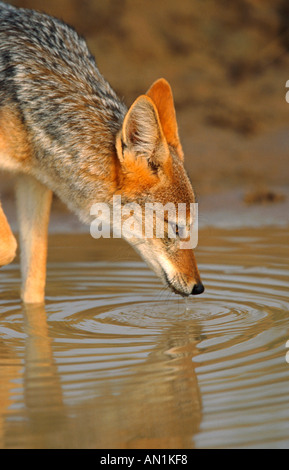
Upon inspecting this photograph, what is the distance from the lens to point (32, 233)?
22.8 feet

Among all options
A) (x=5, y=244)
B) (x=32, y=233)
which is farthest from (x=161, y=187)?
(x=32, y=233)

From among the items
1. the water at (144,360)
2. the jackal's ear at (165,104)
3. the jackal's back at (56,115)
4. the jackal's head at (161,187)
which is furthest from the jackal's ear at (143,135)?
the water at (144,360)

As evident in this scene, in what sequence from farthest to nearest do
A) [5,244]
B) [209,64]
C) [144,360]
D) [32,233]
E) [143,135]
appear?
[209,64] → [32,233] → [5,244] → [143,135] → [144,360]

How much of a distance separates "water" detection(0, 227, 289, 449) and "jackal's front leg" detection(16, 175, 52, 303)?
0.17m

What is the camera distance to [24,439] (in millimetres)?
3975

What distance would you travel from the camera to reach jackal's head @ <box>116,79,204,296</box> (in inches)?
223

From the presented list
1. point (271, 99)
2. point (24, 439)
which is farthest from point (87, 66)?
point (271, 99)

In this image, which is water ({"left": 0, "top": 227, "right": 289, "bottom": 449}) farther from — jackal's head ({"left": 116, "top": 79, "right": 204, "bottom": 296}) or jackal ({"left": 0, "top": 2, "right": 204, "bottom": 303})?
jackal ({"left": 0, "top": 2, "right": 204, "bottom": 303})

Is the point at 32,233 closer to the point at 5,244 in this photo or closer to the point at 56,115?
the point at 5,244

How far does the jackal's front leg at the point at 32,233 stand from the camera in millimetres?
6816

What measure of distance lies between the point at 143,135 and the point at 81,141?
60cm

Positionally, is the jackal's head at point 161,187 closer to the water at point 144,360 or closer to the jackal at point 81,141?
the jackal at point 81,141

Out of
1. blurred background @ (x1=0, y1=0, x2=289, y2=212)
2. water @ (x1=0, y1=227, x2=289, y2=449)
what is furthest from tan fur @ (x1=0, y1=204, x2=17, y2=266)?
blurred background @ (x1=0, y1=0, x2=289, y2=212)
